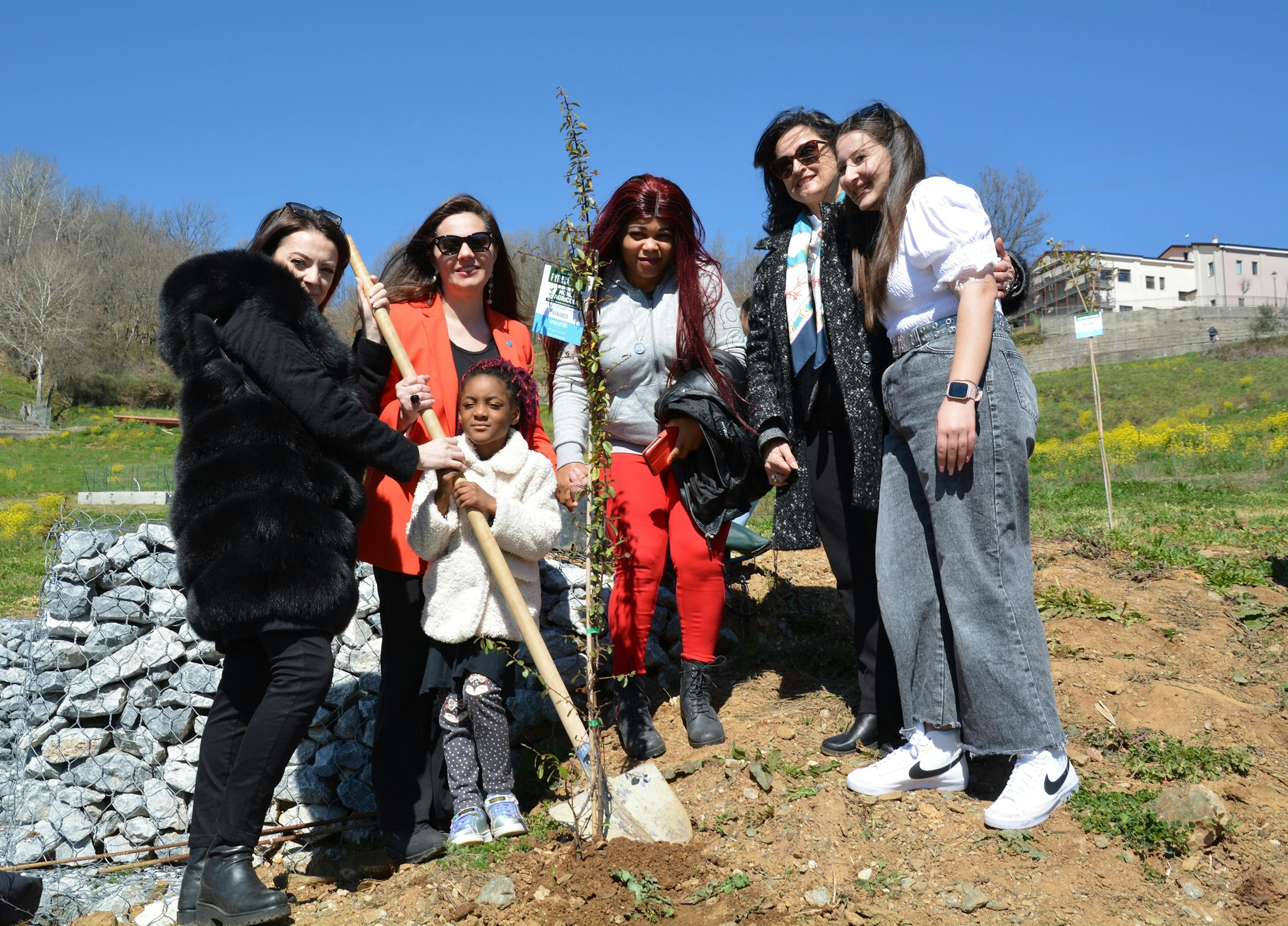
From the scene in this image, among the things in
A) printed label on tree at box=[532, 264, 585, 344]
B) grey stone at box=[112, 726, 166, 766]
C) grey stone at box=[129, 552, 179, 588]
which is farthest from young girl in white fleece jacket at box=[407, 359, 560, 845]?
grey stone at box=[129, 552, 179, 588]

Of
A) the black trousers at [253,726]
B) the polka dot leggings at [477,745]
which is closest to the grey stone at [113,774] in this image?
the black trousers at [253,726]

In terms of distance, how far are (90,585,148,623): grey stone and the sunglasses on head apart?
152 inches

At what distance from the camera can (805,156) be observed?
3240 mm

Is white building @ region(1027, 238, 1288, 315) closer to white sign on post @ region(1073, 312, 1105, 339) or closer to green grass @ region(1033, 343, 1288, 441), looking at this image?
green grass @ region(1033, 343, 1288, 441)

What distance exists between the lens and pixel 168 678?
14.6 feet

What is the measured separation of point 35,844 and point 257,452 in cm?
271

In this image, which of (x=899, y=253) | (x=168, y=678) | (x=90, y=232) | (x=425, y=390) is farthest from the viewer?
(x=90, y=232)

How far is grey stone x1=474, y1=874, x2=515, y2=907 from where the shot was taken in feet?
8.51

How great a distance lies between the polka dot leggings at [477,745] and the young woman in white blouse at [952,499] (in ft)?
3.80

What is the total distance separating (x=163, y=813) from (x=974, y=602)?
359cm

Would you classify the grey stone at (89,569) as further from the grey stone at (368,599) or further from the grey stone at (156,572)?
the grey stone at (368,599)

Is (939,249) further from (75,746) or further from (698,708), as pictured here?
(75,746)

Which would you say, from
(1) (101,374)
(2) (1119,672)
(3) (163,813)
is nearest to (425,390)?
(3) (163,813)

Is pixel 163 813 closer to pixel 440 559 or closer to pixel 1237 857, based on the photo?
pixel 440 559
